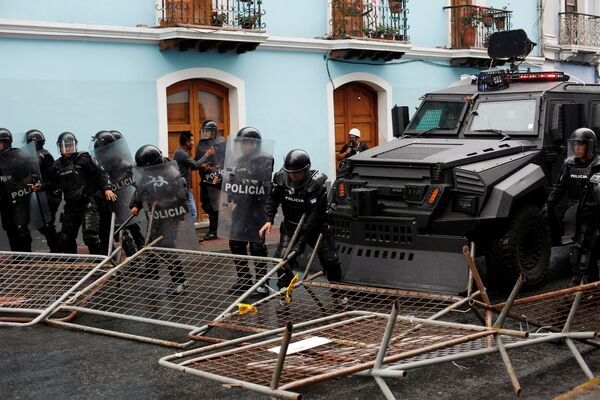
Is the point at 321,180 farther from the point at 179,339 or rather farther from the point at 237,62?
the point at 237,62

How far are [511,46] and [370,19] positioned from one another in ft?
21.3

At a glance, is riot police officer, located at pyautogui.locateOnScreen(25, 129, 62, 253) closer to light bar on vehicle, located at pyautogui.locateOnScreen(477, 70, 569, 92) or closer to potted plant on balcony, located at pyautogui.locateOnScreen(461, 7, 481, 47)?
light bar on vehicle, located at pyautogui.locateOnScreen(477, 70, 569, 92)

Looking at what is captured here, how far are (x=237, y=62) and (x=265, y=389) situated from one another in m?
11.6

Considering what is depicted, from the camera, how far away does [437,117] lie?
34.8 feet

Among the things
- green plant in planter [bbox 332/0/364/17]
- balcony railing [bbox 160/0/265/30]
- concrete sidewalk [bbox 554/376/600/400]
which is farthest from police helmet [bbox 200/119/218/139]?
concrete sidewalk [bbox 554/376/600/400]

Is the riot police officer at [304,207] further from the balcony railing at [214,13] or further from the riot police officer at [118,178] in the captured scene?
the balcony railing at [214,13]

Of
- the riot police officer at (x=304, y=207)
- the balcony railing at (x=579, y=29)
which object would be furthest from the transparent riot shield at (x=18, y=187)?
the balcony railing at (x=579, y=29)

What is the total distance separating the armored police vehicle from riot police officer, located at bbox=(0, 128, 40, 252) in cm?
356

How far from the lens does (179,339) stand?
7578 millimetres

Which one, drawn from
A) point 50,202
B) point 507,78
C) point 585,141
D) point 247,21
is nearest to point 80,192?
point 50,202

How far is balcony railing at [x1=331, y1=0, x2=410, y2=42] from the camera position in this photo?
17.2 meters

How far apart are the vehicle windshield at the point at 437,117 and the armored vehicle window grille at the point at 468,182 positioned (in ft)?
4.81

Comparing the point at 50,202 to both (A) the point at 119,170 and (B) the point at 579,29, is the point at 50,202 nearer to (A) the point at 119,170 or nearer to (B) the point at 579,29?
(A) the point at 119,170

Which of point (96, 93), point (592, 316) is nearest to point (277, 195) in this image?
point (592, 316)
